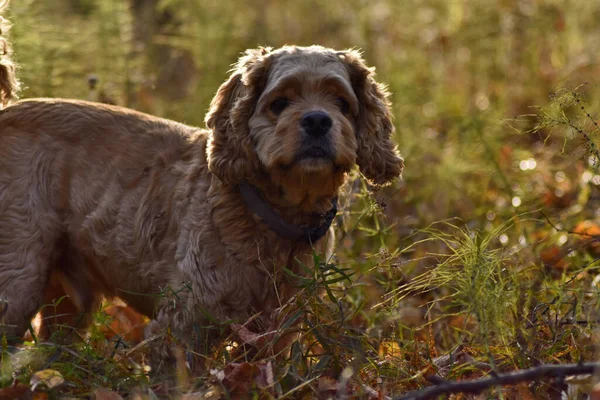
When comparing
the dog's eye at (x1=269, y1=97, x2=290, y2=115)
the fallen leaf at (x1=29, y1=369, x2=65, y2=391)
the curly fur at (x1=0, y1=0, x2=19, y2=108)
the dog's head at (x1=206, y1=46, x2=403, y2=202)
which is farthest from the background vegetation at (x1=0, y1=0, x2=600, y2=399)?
the curly fur at (x1=0, y1=0, x2=19, y2=108)

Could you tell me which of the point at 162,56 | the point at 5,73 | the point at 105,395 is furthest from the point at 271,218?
the point at 162,56

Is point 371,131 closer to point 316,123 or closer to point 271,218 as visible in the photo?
point 316,123

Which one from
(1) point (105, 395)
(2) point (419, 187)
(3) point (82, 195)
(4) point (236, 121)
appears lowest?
(2) point (419, 187)

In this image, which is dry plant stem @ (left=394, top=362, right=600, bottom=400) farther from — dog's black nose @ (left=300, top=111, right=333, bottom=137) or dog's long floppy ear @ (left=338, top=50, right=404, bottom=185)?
dog's long floppy ear @ (left=338, top=50, right=404, bottom=185)

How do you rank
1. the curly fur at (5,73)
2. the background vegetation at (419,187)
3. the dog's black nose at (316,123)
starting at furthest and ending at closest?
1. the curly fur at (5,73)
2. the dog's black nose at (316,123)
3. the background vegetation at (419,187)

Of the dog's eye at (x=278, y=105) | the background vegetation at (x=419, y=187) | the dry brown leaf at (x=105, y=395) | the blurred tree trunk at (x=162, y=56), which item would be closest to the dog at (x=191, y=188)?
the dog's eye at (x=278, y=105)

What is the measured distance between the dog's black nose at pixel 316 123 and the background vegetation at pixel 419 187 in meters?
0.51

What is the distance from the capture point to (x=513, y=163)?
8000 millimetres

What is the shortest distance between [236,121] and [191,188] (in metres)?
0.53

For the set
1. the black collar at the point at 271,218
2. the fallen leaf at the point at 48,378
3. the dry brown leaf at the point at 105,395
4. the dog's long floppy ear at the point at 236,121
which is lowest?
the dry brown leaf at the point at 105,395

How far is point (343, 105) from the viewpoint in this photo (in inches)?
189

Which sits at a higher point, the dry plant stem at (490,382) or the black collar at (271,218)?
the dry plant stem at (490,382)

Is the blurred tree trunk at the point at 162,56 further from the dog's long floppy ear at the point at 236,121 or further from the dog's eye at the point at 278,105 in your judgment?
the dog's eye at the point at 278,105

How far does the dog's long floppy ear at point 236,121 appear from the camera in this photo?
459cm
